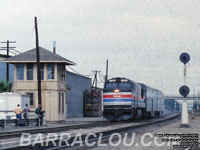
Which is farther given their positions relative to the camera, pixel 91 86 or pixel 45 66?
pixel 91 86

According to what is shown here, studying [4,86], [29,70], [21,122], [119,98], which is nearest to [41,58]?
[29,70]

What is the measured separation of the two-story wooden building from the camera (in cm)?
4753

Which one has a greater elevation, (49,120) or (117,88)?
(117,88)

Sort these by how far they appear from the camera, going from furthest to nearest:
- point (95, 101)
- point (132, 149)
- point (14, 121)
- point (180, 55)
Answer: point (95, 101)
point (14, 121)
point (180, 55)
point (132, 149)

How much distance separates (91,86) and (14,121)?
4655cm

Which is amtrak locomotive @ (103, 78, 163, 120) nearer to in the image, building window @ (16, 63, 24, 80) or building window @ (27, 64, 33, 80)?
building window @ (27, 64, 33, 80)

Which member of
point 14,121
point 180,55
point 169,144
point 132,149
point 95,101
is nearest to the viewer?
point 132,149

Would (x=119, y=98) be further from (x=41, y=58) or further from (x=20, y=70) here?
(x=20, y=70)

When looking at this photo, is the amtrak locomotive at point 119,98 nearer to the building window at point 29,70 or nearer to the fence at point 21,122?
the fence at point 21,122

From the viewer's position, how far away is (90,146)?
18.4 m

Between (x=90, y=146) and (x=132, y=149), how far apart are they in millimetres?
1642

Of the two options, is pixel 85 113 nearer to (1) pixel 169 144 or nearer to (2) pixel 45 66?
(2) pixel 45 66

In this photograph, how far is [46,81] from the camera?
48.2 m

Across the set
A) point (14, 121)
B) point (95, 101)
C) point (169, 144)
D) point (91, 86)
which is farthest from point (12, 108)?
point (91, 86)
